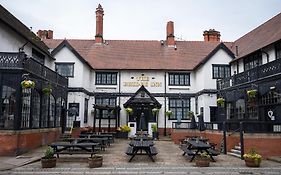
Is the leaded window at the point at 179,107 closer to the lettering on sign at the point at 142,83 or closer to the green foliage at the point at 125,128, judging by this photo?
the lettering on sign at the point at 142,83

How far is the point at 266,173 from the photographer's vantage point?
10.5 m

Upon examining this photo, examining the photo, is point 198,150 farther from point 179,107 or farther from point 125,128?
point 179,107

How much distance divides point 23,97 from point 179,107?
1691cm

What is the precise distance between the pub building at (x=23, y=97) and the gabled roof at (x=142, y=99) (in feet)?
25.9

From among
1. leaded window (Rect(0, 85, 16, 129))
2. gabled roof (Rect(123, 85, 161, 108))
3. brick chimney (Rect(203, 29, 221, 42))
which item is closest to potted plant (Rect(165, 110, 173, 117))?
gabled roof (Rect(123, 85, 161, 108))

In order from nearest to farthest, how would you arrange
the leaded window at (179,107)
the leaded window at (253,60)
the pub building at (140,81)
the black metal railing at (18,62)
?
the black metal railing at (18,62) < the leaded window at (253,60) < the pub building at (140,81) < the leaded window at (179,107)

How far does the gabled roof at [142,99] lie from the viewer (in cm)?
2711

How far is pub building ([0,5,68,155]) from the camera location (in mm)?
14508

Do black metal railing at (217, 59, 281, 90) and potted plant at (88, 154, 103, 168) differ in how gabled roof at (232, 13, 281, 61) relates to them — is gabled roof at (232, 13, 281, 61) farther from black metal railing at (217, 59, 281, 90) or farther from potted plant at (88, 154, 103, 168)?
potted plant at (88, 154, 103, 168)

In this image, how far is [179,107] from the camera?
93.8 feet

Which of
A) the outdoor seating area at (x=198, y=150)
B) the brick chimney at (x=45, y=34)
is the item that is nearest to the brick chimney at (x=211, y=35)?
the brick chimney at (x=45, y=34)

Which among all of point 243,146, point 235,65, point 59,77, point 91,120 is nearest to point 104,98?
point 91,120

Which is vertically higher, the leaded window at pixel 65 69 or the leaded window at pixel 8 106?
the leaded window at pixel 65 69

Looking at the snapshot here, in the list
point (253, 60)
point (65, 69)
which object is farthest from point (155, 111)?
point (253, 60)
